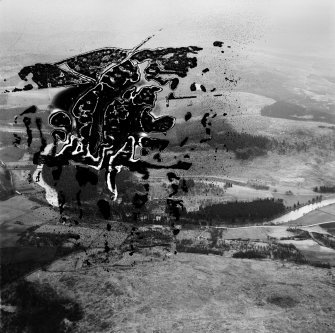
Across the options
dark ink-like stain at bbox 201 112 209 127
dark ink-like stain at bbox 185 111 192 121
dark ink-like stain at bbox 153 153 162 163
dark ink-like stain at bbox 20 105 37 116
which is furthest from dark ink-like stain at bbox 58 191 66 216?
dark ink-like stain at bbox 201 112 209 127

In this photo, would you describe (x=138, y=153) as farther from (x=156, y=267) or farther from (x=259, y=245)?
(x=259, y=245)

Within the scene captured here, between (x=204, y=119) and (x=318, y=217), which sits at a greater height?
(x=204, y=119)

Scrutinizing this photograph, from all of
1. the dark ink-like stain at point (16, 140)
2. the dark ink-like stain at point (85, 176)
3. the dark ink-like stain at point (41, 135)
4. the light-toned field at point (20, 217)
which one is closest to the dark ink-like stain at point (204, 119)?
the dark ink-like stain at point (85, 176)

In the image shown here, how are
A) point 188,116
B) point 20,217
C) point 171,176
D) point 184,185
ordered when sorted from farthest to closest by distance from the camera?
1. point 20,217
2. point 184,185
3. point 171,176
4. point 188,116

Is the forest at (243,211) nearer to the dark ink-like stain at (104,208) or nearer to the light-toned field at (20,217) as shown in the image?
the dark ink-like stain at (104,208)

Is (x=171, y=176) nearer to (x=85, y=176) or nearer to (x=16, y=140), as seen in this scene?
(x=85, y=176)

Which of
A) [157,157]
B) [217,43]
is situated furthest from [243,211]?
[217,43]
